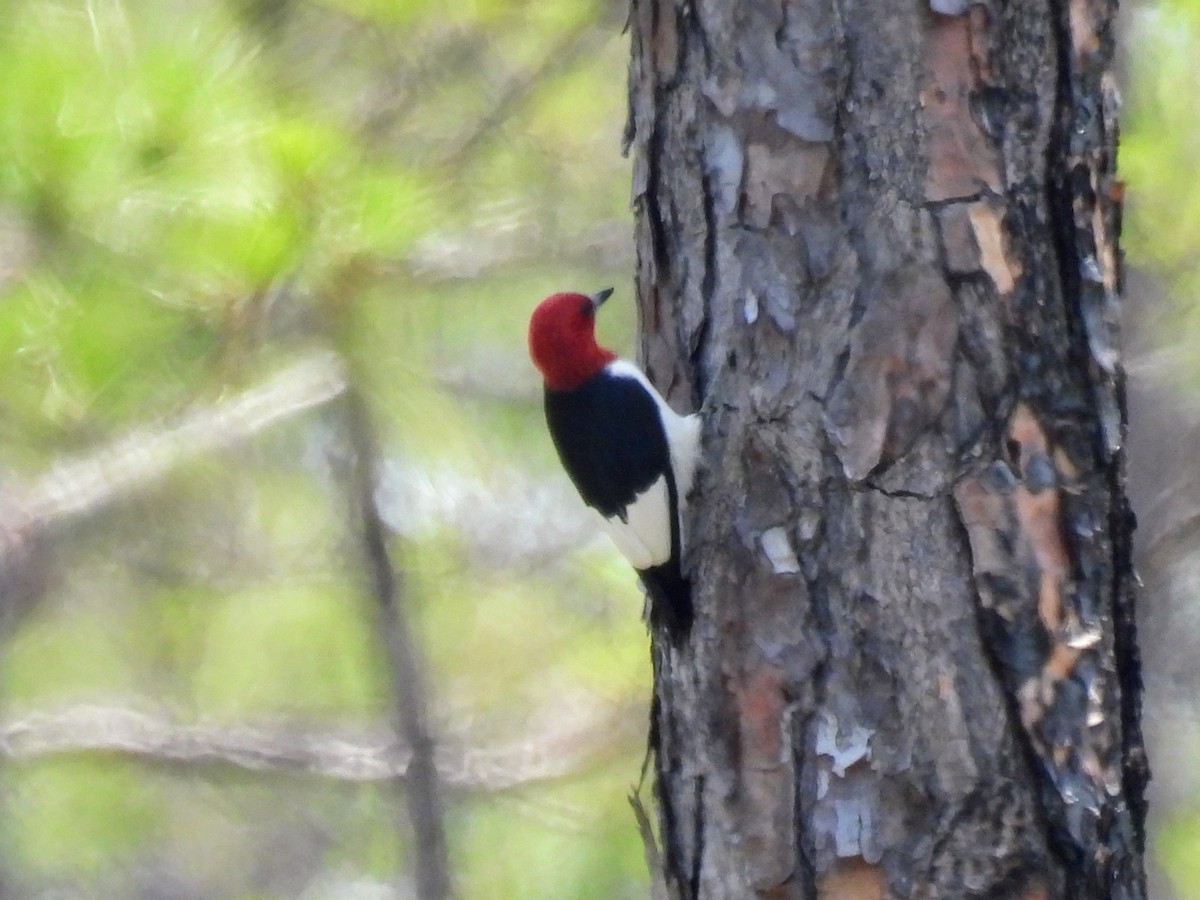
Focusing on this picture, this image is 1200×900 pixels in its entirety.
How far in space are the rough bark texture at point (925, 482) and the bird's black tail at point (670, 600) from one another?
0.07m

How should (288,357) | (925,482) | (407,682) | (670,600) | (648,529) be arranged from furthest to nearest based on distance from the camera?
1. (407,682)
2. (288,357)
3. (648,529)
4. (670,600)
5. (925,482)

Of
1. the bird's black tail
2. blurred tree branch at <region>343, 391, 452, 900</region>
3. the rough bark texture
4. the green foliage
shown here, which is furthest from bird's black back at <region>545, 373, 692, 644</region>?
blurred tree branch at <region>343, 391, 452, 900</region>

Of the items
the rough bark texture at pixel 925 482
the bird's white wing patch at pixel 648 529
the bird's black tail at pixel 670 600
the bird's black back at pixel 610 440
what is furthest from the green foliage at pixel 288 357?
the rough bark texture at pixel 925 482

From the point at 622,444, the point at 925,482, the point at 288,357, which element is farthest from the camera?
the point at 288,357

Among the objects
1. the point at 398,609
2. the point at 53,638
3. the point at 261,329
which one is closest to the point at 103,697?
the point at 53,638

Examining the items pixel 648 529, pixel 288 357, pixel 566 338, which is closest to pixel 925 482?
pixel 648 529

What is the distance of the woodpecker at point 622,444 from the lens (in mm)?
2061

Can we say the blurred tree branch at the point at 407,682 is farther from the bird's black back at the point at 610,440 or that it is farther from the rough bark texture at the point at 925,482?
the rough bark texture at the point at 925,482

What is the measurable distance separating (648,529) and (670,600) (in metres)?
0.23

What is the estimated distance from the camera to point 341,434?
349 centimetres

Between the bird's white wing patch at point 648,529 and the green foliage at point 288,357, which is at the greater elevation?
the green foliage at point 288,357

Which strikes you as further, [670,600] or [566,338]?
[566,338]

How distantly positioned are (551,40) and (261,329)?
113 centimetres

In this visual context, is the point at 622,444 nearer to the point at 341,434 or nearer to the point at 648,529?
the point at 648,529
